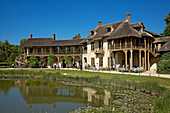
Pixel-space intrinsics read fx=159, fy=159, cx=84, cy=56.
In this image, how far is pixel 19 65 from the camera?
3644cm

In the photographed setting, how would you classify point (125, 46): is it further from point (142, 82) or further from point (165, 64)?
point (142, 82)

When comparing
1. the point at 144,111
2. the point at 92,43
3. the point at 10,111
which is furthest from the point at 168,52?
the point at 10,111

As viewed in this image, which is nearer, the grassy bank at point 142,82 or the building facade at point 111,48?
the grassy bank at point 142,82

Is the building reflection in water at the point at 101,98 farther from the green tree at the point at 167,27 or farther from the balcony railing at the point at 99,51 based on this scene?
the green tree at the point at 167,27

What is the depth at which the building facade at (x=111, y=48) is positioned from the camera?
82.6ft

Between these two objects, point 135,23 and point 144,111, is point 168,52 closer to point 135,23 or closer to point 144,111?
point 135,23

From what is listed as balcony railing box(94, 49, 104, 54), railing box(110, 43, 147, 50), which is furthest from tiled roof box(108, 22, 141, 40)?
balcony railing box(94, 49, 104, 54)

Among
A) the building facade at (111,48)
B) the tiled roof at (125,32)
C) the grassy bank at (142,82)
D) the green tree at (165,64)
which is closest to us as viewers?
the grassy bank at (142,82)

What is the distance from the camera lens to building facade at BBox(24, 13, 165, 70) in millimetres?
25172

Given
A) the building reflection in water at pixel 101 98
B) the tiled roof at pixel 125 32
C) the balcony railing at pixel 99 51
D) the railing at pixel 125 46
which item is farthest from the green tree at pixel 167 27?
the building reflection in water at pixel 101 98

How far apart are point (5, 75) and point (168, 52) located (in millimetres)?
24639

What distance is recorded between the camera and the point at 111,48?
27.3m

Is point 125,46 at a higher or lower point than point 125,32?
lower

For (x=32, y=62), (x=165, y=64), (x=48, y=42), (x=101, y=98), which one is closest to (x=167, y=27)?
(x=165, y=64)
